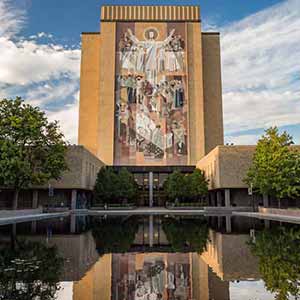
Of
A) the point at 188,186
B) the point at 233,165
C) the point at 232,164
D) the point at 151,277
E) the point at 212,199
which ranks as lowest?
the point at 151,277

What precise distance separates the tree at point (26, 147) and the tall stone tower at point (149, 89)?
34.0m

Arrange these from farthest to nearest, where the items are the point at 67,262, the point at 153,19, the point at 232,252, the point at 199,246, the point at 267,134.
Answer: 1. the point at 153,19
2. the point at 267,134
3. the point at 199,246
4. the point at 232,252
5. the point at 67,262

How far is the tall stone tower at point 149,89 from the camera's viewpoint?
242 ft

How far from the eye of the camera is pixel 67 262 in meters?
11.4

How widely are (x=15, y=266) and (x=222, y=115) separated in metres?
75.1

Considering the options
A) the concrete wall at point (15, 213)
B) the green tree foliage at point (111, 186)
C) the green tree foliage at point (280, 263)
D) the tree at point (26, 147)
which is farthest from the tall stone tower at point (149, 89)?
the green tree foliage at point (280, 263)

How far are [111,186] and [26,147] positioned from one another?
22454 mm

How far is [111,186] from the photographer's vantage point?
58.5 metres

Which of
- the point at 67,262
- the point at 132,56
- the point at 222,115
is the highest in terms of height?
the point at 132,56

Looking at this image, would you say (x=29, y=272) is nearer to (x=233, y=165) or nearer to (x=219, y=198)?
(x=233, y=165)

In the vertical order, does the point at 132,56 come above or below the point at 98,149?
above

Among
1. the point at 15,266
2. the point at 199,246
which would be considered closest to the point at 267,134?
the point at 199,246

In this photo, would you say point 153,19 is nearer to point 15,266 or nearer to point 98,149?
point 98,149

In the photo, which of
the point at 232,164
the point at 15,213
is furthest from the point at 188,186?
the point at 15,213
